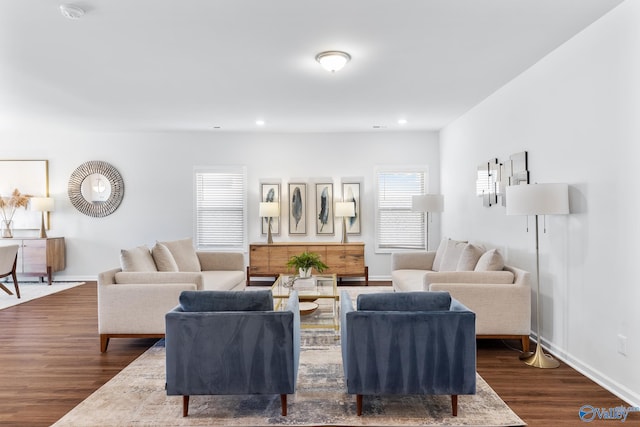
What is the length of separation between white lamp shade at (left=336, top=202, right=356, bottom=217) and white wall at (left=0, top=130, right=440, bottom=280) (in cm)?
42

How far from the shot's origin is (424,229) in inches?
289

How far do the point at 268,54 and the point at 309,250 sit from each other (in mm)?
3723

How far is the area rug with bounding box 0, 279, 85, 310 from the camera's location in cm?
579

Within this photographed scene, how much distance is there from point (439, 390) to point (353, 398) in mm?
596

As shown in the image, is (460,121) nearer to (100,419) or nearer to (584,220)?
(584,220)

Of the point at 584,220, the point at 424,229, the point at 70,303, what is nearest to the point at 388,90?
the point at 584,220

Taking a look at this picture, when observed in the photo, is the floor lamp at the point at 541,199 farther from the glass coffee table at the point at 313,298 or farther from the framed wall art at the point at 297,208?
the framed wall art at the point at 297,208

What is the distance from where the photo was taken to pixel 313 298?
4.16m

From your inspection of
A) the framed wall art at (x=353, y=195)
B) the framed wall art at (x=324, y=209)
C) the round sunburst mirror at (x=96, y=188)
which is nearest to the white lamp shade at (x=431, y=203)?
the framed wall art at (x=353, y=195)

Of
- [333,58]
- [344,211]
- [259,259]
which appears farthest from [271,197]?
[333,58]

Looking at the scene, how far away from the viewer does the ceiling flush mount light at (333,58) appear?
352 cm

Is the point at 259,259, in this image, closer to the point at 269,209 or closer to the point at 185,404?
the point at 269,209

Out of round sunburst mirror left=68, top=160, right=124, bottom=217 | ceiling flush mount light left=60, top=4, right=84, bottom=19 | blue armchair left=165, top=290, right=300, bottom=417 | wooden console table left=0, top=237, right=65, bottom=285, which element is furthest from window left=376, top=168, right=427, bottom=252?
wooden console table left=0, top=237, right=65, bottom=285

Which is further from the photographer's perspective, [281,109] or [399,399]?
[281,109]
